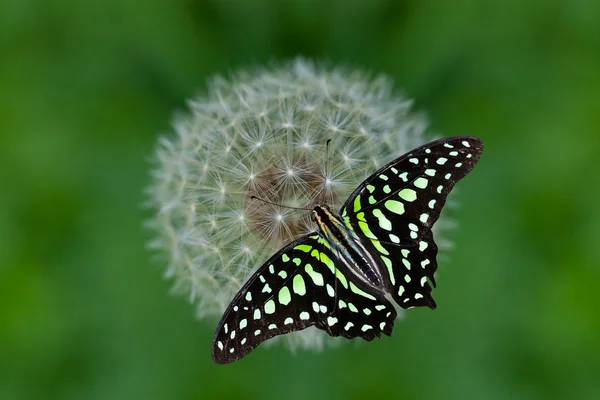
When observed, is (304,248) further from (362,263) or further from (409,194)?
(409,194)

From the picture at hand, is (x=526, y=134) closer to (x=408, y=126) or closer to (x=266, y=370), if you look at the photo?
(x=408, y=126)

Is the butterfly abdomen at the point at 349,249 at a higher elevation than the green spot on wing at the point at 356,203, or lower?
lower

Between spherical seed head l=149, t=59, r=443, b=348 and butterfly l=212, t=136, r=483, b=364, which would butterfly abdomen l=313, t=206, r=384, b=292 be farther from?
spherical seed head l=149, t=59, r=443, b=348

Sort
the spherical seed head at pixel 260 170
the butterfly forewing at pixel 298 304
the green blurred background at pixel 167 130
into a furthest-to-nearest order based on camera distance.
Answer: the green blurred background at pixel 167 130
the spherical seed head at pixel 260 170
the butterfly forewing at pixel 298 304

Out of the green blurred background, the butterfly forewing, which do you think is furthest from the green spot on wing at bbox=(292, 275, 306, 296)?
the green blurred background

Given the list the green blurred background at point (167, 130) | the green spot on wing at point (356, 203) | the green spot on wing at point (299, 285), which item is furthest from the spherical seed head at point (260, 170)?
the green blurred background at point (167, 130)

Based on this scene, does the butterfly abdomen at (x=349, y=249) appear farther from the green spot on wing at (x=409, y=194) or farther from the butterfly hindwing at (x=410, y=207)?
the green spot on wing at (x=409, y=194)

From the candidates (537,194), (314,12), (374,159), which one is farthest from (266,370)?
(314,12)
